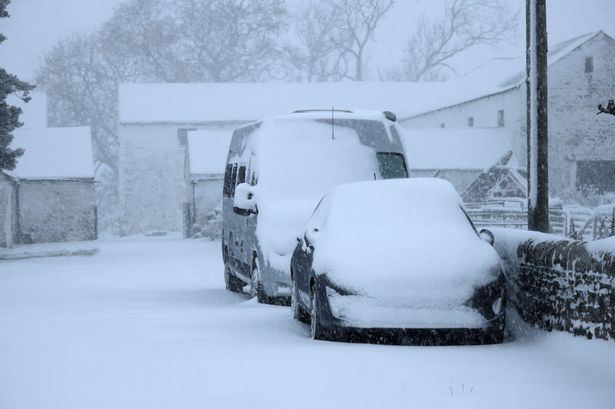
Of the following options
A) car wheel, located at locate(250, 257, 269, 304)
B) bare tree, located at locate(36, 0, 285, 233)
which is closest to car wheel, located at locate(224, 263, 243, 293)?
car wheel, located at locate(250, 257, 269, 304)

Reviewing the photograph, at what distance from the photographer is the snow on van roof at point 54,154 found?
43.3 metres

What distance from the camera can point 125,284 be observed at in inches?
725

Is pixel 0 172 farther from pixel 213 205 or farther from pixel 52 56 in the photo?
pixel 52 56

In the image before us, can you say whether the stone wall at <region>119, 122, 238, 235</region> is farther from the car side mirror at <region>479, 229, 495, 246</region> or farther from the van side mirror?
the car side mirror at <region>479, 229, 495, 246</region>

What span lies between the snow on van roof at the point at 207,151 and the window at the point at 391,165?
107ft

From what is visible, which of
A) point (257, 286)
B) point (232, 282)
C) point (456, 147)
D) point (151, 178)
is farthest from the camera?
point (151, 178)

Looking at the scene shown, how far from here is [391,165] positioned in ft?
44.1

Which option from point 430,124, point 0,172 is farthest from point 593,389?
point 430,124

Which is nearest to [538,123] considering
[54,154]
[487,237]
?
[487,237]

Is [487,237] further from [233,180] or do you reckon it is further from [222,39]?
[222,39]

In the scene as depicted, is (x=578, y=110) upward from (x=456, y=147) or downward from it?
upward

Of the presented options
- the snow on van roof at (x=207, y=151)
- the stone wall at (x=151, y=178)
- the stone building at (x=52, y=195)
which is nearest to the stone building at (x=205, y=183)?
the snow on van roof at (x=207, y=151)

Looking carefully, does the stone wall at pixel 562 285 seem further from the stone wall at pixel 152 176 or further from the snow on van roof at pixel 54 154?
the stone wall at pixel 152 176

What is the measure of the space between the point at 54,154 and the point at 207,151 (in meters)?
7.50
